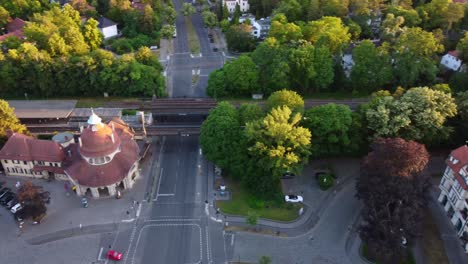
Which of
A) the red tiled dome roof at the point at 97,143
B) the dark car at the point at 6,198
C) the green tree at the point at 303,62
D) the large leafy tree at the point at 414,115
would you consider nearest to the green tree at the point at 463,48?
the large leafy tree at the point at 414,115

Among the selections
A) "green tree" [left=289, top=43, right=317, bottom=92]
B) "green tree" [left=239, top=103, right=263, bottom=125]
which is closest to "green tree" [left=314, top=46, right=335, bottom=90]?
"green tree" [left=289, top=43, right=317, bottom=92]

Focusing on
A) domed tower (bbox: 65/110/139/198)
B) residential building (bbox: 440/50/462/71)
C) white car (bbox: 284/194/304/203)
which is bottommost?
white car (bbox: 284/194/304/203)

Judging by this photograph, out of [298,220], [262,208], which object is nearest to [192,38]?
[262,208]

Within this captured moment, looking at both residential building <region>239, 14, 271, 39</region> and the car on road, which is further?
residential building <region>239, 14, 271, 39</region>

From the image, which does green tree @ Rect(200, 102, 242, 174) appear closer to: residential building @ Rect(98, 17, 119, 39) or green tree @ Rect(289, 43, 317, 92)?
green tree @ Rect(289, 43, 317, 92)

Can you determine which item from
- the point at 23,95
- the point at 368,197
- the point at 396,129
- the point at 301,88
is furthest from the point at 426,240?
the point at 23,95

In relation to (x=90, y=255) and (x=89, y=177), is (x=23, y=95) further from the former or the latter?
(x=90, y=255)

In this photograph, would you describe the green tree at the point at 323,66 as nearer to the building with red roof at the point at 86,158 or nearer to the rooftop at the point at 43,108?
the building with red roof at the point at 86,158

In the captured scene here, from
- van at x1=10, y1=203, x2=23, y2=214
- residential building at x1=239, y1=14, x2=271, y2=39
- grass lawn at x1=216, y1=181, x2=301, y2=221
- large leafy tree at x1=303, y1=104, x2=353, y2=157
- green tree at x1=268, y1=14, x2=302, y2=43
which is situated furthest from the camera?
residential building at x1=239, y1=14, x2=271, y2=39
